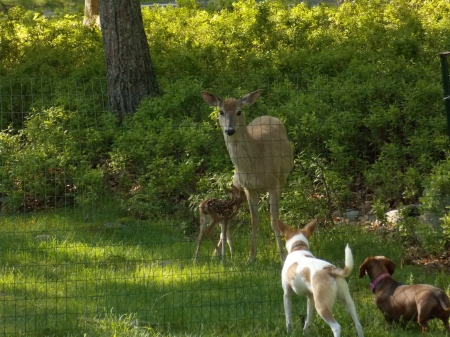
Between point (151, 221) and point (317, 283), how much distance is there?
5.06 metres

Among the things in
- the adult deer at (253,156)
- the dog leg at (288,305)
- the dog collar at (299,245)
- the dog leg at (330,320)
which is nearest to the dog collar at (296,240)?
the dog collar at (299,245)

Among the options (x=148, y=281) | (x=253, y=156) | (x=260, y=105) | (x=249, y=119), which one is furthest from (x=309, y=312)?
(x=249, y=119)

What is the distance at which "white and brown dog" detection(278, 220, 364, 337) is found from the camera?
714cm

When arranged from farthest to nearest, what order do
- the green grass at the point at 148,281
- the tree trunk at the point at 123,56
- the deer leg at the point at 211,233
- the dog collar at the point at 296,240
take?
the tree trunk at the point at 123,56 < the deer leg at the point at 211,233 < the dog collar at the point at 296,240 < the green grass at the point at 148,281

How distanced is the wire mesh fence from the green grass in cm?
2

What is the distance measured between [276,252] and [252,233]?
38 centimetres

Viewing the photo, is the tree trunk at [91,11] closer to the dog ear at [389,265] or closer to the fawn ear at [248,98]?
the fawn ear at [248,98]

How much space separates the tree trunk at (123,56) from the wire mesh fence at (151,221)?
463mm

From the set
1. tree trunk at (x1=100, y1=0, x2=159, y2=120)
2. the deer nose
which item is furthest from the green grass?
tree trunk at (x1=100, y1=0, x2=159, y2=120)

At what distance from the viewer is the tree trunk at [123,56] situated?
14.3 meters

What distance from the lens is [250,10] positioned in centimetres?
1734

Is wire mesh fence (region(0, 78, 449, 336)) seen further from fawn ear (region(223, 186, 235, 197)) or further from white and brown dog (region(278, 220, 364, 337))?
fawn ear (region(223, 186, 235, 197))

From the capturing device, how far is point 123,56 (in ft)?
47.2

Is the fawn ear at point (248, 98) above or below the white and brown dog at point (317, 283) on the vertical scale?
above
